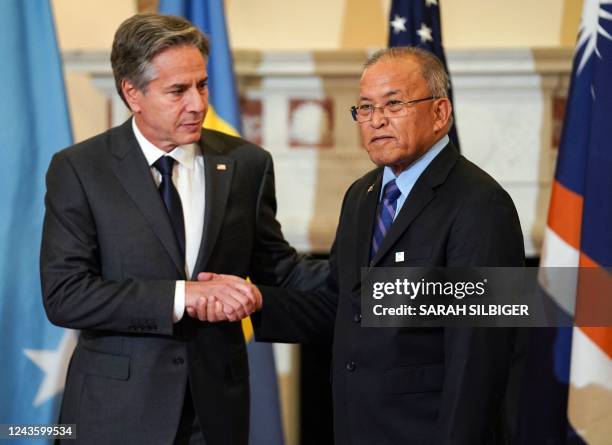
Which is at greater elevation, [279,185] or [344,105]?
[344,105]

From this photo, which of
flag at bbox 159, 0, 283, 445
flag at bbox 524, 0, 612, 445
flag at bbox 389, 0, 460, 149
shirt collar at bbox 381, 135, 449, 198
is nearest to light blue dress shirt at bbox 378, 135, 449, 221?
shirt collar at bbox 381, 135, 449, 198

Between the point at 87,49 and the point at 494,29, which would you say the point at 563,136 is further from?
the point at 87,49

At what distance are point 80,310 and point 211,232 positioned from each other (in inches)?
16.1

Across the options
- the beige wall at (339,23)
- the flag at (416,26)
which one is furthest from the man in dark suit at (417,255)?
the beige wall at (339,23)

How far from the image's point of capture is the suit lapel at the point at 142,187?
240cm

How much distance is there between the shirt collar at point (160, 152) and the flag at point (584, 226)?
154cm

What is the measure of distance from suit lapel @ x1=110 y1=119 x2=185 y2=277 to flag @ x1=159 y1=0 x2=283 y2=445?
118 centimetres

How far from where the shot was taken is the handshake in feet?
7.64

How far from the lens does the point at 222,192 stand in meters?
2.53

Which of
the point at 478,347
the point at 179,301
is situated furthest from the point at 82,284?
the point at 478,347

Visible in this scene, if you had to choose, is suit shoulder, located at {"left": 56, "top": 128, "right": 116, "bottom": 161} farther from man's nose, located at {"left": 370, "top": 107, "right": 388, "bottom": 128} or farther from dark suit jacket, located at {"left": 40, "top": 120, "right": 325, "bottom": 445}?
man's nose, located at {"left": 370, "top": 107, "right": 388, "bottom": 128}

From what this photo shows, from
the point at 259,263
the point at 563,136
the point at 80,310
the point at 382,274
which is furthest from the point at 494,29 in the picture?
the point at 80,310

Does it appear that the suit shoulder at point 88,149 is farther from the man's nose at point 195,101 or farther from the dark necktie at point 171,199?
the man's nose at point 195,101

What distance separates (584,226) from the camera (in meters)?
3.28
